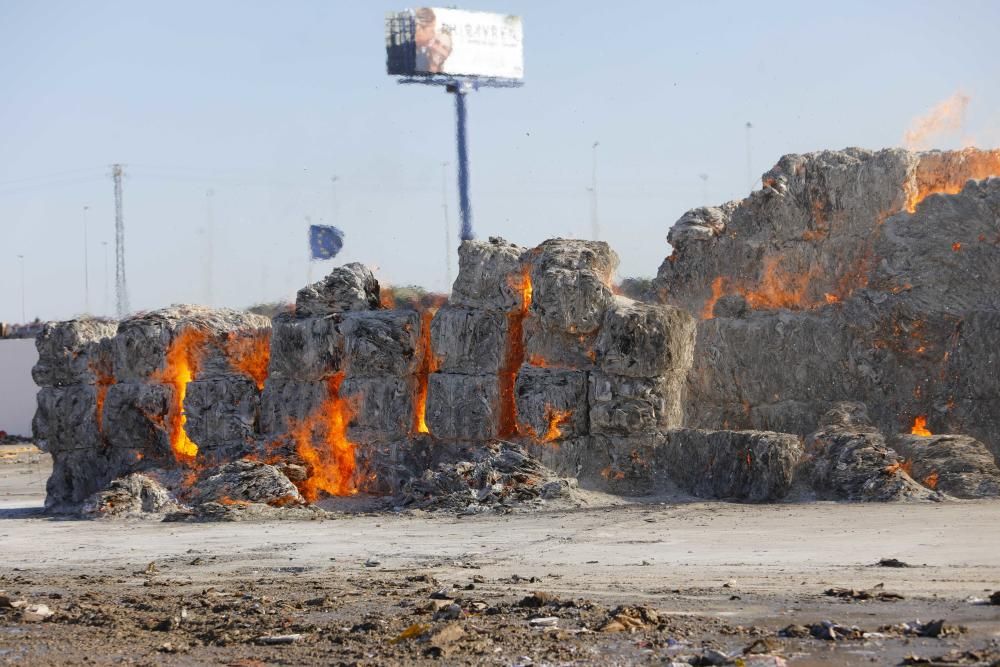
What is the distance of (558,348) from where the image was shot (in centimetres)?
2350

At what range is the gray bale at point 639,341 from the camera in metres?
22.8

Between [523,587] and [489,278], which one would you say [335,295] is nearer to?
[489,278]

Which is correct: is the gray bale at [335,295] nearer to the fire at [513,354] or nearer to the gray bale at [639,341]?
the fire at [513,354]

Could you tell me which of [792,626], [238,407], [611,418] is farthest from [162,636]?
[238,407]

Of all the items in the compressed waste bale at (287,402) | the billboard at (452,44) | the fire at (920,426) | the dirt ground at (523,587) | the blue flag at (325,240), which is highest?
the billboard at (452,44)

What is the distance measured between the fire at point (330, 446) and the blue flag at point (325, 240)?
2988 centimetres

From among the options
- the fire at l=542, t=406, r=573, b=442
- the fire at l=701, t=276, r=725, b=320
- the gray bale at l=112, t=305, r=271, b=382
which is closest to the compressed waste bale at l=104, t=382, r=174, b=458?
the gray bale at l=112, t=305, r=271, b=382

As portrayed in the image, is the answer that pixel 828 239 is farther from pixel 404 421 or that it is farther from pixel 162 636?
pixel 162 636

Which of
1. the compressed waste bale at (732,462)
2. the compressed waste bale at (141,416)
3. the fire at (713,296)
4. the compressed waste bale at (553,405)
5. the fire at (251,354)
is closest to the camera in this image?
the compressed waste bale at (732,462)

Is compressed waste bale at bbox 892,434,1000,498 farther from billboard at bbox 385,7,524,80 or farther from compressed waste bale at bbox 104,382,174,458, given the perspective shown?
billboard at bbox 385,7,524,80

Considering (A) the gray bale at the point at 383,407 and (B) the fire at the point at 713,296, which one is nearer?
(A) the gray bale at the point at 383,407

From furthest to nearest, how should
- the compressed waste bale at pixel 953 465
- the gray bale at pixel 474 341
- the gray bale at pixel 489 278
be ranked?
1. the gray bale at pixel 489 278
2. the gray bale at pixel 474 341
3. the compressed waste bale at pixel 953 465

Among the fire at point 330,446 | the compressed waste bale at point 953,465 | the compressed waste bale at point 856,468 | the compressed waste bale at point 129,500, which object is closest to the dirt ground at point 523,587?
the compressed waste bale at point 856,468

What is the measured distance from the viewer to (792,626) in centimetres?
1137
